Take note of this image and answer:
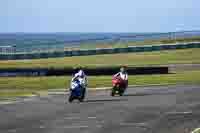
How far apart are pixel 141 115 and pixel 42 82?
28266 millimetres

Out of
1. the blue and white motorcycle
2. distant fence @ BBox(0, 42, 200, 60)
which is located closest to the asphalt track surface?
the blue and white motorcycle

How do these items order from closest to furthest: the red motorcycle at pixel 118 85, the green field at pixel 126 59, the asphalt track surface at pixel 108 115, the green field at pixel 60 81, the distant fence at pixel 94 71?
the asphalt track surface at pixel 108 115, the red motorcycle at pixel 118 85, the green field at pixel 60 81, the distant fence at pixel 94 71, the green field at pixel 126 59

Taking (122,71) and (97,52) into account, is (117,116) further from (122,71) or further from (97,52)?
(97,52)

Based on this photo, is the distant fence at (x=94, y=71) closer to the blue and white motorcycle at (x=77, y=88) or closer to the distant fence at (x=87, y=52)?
the blue and white motorcycle at (x=77, y=88)

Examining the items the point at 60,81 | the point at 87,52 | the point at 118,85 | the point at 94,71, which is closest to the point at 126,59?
the point at 87,52

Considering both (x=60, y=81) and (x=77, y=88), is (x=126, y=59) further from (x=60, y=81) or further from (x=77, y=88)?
(x=77, y=88)

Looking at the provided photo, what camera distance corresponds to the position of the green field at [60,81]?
50.2m

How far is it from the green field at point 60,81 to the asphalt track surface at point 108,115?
11152 millimetres

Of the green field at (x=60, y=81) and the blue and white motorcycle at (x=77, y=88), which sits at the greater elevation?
the blue and white motorcycle at (x=77, y=88)

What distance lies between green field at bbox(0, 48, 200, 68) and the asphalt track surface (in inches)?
1588

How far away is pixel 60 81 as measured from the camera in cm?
5544

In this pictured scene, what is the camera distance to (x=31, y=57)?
9162 cm

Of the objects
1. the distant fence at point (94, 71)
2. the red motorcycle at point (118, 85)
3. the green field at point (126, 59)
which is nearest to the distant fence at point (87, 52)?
the green field at point (126, 59)

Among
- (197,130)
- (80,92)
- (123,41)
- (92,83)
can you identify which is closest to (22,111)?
(80,92)
